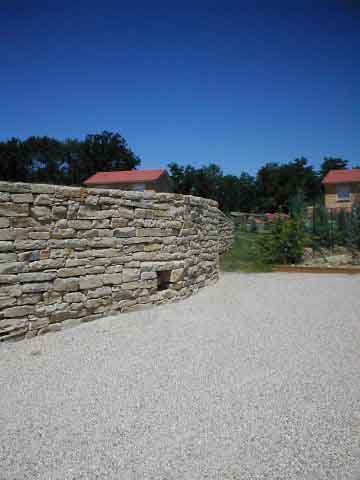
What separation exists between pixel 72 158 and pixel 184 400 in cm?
5493

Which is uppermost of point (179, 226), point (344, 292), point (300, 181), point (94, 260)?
point (300, 181)

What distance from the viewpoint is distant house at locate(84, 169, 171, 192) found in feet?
113

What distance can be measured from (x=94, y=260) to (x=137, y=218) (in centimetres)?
106

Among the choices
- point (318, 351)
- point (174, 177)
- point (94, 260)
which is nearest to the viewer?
A: point (318, 351)

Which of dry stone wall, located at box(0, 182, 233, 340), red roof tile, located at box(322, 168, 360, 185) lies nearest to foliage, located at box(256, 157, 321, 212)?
red roof tile, located at box(322, 168, 360, 185)

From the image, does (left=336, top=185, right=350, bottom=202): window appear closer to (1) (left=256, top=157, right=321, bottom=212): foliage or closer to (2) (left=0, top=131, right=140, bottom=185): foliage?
(1) (left=256, top=157, right=321, bottom=212): foliage

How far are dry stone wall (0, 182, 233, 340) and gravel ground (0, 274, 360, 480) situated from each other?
361 millimetres

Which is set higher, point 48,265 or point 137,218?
point 137,218

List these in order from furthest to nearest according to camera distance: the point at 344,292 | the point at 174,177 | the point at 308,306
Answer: the point at 174,177
the point at 344,292
the point at 308,306

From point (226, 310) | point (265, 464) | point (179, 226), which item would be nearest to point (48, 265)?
point (179, 226)

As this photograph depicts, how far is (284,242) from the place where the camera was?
1143 cm

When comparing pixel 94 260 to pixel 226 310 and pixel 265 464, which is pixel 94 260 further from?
pixel 265 464

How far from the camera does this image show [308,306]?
631 cm

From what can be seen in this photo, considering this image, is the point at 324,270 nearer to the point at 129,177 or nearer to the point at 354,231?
the point at 354,231
